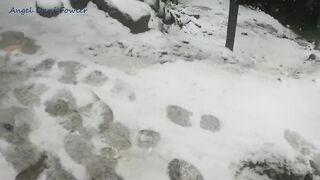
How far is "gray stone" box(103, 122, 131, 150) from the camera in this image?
4348 millimetres

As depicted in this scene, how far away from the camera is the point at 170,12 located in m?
6.84

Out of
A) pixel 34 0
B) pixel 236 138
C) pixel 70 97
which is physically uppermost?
pixel 34 0

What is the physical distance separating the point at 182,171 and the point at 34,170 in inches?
63.2

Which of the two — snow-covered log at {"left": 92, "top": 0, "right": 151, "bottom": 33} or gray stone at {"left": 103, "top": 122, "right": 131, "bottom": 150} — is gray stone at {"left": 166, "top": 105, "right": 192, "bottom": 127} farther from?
snow-covered log at {"left": 92, "top": 0, "right": 151, "bottom": 33}

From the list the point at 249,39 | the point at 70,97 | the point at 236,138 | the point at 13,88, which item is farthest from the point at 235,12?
the point at 13,88

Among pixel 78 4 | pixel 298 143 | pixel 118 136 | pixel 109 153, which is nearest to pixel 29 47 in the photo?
pixel 78 4

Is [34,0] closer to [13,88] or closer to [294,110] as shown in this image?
[13,88]

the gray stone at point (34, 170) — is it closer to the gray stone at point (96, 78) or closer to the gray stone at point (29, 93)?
the gray stone at point (29, 93)

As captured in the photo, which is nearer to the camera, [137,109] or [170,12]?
[137,109]

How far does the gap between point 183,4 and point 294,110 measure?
3877 millimetres

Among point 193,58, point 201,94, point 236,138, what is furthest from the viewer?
point 193,58

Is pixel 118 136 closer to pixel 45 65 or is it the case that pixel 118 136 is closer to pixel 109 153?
pixel 109 153

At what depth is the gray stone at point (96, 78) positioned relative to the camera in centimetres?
497

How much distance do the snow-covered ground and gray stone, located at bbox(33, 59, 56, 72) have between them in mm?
13
